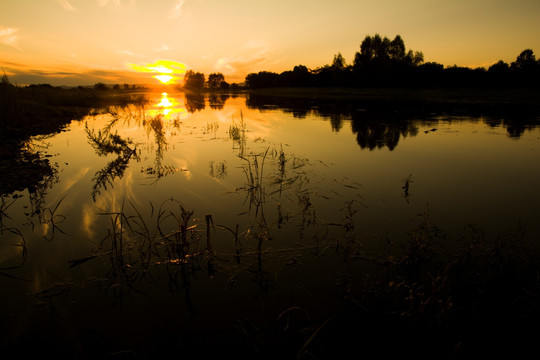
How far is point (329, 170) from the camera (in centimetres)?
1020

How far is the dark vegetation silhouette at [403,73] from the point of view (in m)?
55.5

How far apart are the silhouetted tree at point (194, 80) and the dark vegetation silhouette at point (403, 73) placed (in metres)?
87.6

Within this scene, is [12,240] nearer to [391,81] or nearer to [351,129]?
[351,129]

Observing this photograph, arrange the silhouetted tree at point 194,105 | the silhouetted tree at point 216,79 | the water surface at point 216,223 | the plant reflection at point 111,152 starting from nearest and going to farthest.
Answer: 1. the water surface at point 216,223
2. the plant reflection at point 111,152
3. the silhouetted tree at point 194,105
4. the silhouetted tree at point 216,79

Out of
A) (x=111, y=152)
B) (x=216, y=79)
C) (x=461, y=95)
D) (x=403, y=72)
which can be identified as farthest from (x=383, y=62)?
(x=216, y=79)

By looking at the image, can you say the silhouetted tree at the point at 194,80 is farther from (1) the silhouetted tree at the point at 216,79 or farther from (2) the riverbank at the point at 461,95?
(2) the riverbank at the point at 461,95

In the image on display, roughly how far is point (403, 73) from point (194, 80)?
470ft

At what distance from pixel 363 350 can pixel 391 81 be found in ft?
248

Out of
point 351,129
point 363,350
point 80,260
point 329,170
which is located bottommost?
point 363,350

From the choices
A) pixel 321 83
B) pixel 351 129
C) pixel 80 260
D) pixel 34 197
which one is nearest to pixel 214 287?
pixel 80 260

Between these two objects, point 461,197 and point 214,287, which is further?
point 461,197

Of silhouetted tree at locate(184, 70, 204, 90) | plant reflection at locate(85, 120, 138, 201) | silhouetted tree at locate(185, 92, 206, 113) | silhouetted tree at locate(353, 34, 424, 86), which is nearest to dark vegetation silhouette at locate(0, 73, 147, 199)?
plant reflection at locate(85, 120, 138, 201)

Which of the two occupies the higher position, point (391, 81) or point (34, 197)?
point (391, 81)

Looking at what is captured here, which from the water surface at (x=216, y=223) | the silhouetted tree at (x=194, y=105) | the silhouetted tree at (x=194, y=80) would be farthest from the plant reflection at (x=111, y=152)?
the silhouetted tree at (x=194, y=80)
